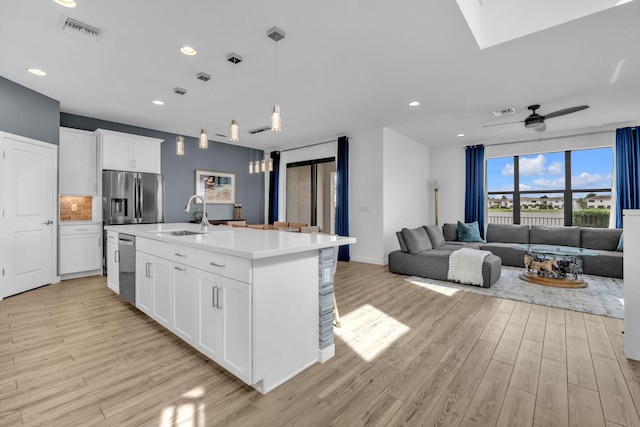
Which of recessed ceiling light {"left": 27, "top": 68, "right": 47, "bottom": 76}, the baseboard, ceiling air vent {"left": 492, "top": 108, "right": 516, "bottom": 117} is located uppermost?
ceiling air vent {"left": 492, "top": 108, "right": 516, "bottom": 117}

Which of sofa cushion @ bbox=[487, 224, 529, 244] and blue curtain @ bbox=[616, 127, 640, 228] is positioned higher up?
blue curtain @ bbox=[616, 127, 640, 228]

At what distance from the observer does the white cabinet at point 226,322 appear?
1741 millimetres

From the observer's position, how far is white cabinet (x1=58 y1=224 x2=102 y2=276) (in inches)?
181

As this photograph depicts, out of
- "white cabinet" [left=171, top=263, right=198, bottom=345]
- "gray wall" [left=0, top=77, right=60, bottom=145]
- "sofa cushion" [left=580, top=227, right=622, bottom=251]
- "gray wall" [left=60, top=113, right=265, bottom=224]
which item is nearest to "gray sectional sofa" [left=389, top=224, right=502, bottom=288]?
"sofa cushion" [left=580, top=227, right=622, bottom=251]

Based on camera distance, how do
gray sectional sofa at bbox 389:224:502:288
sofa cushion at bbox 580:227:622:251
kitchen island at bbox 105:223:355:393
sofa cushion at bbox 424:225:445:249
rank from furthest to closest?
sofa cushion at bbox 424:225:445:249 → sofa cushion at bbox 580:227:622:251 → gray sectional sofa at bbox 389:224:502:288 → kitchen island at bbox 105:223:355:393

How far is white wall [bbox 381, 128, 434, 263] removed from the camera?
5961 mm

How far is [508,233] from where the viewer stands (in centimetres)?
620

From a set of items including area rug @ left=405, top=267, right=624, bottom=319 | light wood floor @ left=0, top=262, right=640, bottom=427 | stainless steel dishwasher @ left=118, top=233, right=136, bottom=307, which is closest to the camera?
light wood floor @ left=0, top=262, right=640, bottom=427

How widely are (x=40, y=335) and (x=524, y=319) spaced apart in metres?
4.77

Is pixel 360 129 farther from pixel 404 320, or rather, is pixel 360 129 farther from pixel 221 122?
pixel 404 320

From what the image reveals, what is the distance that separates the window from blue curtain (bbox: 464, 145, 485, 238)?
1.44 ft

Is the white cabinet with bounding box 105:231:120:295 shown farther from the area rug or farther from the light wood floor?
the area rug

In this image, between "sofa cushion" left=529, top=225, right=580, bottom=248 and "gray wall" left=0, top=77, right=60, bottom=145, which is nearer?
"gray wall" left=0, top=77, right=60, bottom=145

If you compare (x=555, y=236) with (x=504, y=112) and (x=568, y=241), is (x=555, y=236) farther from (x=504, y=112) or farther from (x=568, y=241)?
(x=504, y=112)
